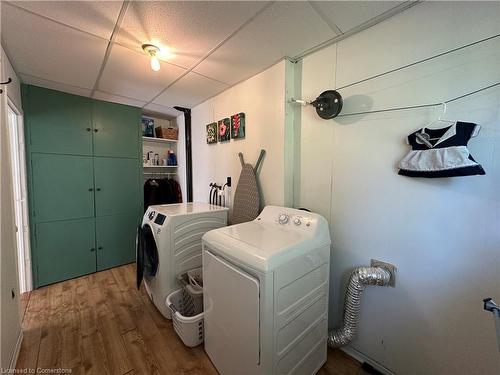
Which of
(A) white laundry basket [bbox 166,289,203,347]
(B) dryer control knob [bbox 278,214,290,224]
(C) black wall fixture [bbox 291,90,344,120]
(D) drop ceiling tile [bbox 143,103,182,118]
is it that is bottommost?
(A) white laundry basket [bbox 166,289,203,347]

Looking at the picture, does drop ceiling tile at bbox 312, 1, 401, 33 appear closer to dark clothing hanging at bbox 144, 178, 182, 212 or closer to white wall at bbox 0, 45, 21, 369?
white wall at bbox 0, 45, 21, 369

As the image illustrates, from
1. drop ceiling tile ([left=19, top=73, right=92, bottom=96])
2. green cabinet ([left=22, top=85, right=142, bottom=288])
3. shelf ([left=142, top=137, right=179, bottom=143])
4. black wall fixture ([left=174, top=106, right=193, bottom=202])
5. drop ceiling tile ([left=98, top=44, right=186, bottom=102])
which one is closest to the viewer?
drop ceiling tile ([left=98, top=44, right=186, bottom=102])

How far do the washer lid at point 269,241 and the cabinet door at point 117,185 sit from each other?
2.17 m

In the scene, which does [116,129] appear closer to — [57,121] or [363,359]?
[57,121]

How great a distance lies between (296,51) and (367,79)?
23.9 inches

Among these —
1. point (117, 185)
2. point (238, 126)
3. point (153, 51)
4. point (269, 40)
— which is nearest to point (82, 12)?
point (153, 51)

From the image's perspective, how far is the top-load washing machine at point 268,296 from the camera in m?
1.06

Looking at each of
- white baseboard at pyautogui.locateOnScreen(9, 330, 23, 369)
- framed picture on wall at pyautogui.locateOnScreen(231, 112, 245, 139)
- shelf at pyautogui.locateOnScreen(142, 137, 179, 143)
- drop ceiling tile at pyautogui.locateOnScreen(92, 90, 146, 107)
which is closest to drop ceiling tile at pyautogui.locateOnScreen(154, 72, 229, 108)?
drop ceiling tile at pyautogui.locateOnScreen(92, 90, 146, 107)

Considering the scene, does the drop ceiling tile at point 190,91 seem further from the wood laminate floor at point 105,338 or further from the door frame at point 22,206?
the wood laminate floor at point 105,338

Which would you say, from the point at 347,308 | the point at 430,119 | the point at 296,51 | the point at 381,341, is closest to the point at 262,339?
the point at 347,308

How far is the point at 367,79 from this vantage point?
4.73 ft

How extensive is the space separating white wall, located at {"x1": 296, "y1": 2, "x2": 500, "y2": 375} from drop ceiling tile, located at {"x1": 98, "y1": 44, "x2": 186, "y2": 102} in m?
1.38

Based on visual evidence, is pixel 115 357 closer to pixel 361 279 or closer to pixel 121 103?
pixel 361 279

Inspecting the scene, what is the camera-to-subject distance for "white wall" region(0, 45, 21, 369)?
4.35 feet
